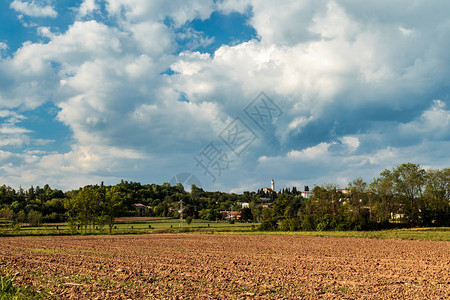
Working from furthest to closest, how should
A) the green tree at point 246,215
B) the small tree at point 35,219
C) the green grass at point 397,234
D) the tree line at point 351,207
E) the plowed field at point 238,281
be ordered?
the green tree at point 246,215 → the small tree at point 35,219 → the tree line at point 351,207 → the green grass at point 397,234 → the plowed field at point 238,281

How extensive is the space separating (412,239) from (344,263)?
107 feet

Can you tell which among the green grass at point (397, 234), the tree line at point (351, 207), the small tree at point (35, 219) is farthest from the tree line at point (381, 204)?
the small tree at point (35, 219)

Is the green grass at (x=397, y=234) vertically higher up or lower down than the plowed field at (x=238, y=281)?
lower down

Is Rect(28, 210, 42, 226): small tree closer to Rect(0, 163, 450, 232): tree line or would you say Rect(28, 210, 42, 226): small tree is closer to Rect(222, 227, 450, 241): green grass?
Rect(0, 163, 450, 232): tree line

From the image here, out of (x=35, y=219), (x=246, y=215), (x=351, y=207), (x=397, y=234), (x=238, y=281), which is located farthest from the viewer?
(x=246, y=215)

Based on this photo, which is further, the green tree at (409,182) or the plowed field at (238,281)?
the green tree at (409,182)

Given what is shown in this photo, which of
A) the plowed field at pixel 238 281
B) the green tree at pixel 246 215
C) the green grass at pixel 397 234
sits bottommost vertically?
the green tree at pixel 246 215

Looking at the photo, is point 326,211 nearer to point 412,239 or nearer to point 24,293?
point 412,239

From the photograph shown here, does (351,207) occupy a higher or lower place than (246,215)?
higher

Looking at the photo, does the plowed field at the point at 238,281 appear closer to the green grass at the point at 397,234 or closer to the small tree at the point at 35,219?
the green grass at the point at 397,234

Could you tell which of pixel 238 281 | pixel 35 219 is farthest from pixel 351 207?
pixel 35 219

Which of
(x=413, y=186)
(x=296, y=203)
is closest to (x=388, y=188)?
(x=413, y=186)

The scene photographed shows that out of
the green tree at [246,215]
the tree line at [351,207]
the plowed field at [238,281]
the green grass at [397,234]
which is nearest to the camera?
the plowed field at [238,281]

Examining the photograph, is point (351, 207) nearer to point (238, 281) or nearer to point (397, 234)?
point (397, 234)
